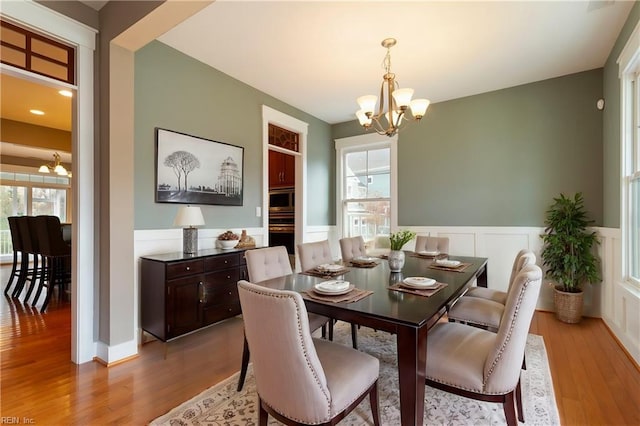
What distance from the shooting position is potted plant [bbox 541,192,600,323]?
3316mm

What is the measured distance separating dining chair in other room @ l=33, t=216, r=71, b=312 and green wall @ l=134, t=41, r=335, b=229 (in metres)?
1.92

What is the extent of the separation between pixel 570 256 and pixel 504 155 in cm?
146

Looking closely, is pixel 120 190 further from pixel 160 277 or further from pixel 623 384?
pixel 623 384

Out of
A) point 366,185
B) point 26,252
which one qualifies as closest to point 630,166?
point 366,185

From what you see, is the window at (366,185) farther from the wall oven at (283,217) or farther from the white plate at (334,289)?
the white plate at (334,289)

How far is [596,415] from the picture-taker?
179cm

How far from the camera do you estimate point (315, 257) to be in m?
2.80

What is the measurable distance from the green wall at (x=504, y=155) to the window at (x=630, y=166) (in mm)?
839

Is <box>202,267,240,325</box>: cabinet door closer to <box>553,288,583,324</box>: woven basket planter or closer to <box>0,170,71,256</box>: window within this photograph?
<box>553,288,583,324</box>: woven basket planter

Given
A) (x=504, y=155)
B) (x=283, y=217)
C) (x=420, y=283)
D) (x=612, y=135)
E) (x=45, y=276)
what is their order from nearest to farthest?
(x=420, y=283) → (x=612, y=135) → (x=504, y=155) → (x=45, y=276) → (x=283, y=217)

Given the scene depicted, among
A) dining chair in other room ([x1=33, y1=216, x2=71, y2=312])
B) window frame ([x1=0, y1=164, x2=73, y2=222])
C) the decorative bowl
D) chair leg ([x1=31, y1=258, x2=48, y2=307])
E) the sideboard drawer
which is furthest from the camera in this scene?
window frame ([x1=0, y1=164, x2=73, y2=222])

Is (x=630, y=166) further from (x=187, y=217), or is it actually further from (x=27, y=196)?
(x=27, y=196)

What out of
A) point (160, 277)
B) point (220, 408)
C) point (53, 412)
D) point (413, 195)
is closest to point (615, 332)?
point (413, 195)

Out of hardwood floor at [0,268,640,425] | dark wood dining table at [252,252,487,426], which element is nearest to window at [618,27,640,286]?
hardwood floor at [0,268,640,425]
